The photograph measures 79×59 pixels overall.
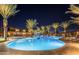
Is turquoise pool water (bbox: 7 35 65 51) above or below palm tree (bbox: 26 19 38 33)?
below

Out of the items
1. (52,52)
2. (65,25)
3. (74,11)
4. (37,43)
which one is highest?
(74,11)

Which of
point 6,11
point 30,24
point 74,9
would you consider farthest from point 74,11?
point 6,11

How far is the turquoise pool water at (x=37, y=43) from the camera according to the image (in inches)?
86.9

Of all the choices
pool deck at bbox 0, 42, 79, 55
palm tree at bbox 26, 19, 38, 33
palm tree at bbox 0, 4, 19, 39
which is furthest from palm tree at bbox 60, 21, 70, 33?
palm tree at bbox 0, 4, 19, 39

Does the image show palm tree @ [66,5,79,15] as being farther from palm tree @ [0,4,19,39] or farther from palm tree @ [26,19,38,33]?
palm tree @ [0,4,19,39]

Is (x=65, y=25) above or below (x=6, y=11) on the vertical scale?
below

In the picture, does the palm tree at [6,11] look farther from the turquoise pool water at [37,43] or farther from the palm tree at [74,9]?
the palm tree at [74,9]

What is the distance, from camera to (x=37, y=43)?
87.4 inches

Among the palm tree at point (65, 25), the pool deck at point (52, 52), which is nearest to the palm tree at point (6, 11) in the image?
the pool deck at point (52, 52)

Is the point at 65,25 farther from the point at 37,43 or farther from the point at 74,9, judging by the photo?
the point at 37,43

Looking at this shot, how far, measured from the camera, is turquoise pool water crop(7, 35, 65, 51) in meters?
2.21
